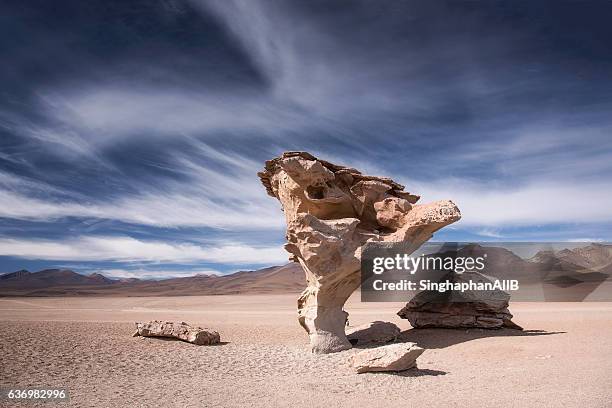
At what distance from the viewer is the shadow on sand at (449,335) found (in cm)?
1432

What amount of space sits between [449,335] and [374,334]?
2.67 m

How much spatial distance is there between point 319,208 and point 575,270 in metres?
43.5

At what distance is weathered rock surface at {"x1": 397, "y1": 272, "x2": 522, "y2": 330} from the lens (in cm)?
1581

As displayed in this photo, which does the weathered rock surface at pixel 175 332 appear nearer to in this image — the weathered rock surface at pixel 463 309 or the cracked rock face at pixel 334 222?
the cracked rock face at pixel 334 222

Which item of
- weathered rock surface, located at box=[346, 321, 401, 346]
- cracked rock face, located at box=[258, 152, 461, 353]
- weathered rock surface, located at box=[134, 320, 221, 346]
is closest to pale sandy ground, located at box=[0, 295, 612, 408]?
weathered rock surface, located at box=[134, 320, 221, 346]

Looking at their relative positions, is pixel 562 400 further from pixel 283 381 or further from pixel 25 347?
pixel 25 347

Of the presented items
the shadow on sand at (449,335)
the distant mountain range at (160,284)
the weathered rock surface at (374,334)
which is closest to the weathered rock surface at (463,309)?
the shadow on sand at (449,335)

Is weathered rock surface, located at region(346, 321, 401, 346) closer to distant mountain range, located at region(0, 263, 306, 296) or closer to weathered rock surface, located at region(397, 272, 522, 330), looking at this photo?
weathered rock surface, located at region(397, 272, 522, 330)

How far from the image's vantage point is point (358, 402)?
315 inches

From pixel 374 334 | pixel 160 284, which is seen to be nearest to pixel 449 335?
pixel 374 334

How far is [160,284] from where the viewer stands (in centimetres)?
12862

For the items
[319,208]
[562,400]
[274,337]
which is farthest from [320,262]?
[562,400]

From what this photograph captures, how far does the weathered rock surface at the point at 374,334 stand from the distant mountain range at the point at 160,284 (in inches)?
3246

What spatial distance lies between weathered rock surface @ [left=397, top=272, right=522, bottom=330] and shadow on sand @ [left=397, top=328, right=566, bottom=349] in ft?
0.93
